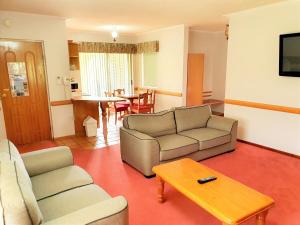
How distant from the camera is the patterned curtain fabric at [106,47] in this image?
613cm

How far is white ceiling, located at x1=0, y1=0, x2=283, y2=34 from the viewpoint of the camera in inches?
134

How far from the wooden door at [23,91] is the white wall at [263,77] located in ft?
12.4

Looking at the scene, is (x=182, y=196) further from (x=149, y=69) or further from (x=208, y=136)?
(x=149, y=69)

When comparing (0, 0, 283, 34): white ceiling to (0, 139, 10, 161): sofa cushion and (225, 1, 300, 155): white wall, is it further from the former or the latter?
(0, 139, 10, 161): sofa cushion

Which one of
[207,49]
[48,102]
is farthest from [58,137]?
[207,49]

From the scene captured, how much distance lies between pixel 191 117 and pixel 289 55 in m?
1.78

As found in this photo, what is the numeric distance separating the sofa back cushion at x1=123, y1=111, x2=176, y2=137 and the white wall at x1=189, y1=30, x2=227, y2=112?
3285mm

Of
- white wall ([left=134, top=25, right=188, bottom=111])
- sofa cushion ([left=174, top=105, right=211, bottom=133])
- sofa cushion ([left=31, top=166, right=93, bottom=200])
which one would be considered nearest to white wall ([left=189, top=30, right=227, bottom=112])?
white wall ([left=134, top=25, right=188, bottom=111])

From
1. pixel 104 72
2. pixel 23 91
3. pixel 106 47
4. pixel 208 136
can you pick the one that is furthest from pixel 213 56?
pixel 23 91

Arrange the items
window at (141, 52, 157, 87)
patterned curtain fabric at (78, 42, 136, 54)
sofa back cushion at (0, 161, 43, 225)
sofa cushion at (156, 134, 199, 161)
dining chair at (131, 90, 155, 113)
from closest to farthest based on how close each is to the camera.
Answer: sofa back cushion at (0, 161, 43, 225), sofa cushion at (156, 134, 199, 161), dining chair at (131, 90, 155, 113), patterned curtain fabric at (78, 42, 136, 54), window at (141, 52, 157, 87)

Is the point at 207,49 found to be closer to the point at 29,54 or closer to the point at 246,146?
the point at 246,146

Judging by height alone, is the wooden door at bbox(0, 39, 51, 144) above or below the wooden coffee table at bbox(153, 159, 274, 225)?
above

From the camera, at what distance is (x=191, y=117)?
3.84 m

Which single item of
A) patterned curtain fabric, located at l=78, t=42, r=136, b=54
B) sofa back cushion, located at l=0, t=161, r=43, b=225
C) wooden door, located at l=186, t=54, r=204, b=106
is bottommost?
sofa back cushion, located at l=0, t=161, r=43, b=225
